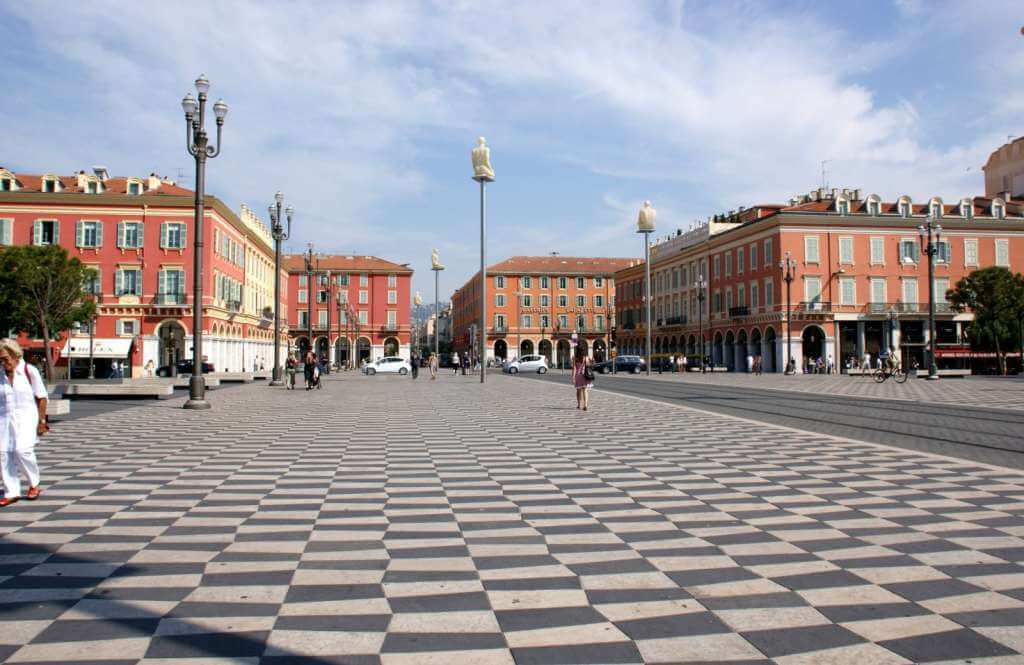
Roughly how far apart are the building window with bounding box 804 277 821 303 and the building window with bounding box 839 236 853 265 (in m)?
2.65

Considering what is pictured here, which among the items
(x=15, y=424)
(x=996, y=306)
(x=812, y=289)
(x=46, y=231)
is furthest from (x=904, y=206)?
(x=15, y=424)

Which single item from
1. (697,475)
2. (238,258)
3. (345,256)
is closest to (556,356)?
(345,256)

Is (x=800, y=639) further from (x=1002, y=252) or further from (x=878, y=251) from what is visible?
(x=1002, y=252)

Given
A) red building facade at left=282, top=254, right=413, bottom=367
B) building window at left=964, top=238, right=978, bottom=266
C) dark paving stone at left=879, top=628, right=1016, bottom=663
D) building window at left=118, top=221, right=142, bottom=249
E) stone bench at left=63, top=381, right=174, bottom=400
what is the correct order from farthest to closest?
red building facade at left=282, top=254, right=413, bottom=367
building window at left=964, top=238, right=978, bottom=266
building window at left=118, top=221, right=142, bottom=249
stone bench at left=63, top=381, right=174, bottom=400
dark paving stone at left=879, top=628, right=1016, bottom=663

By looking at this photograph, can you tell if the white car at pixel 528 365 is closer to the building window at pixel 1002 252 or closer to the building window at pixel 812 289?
the building window at pixel 812 289

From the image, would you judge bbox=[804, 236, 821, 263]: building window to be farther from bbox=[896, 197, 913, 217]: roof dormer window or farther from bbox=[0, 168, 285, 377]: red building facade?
bbox=[0, 168, 285, 377]: red building facade

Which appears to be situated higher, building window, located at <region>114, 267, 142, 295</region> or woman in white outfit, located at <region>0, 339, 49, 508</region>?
building window, located at <region>114, 267, 142, 295</region>

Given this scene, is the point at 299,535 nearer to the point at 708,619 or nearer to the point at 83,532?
the point at 83,532

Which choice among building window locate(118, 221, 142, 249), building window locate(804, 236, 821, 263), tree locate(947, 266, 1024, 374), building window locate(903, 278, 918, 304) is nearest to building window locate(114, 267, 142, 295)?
building window locate(118, 221, 142, 249)

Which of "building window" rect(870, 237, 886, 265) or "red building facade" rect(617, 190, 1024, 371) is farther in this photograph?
"building window" rect(870, 237, 886, 265)

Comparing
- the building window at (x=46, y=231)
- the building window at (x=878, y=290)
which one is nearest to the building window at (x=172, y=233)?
the building window at (x=46, y=231)

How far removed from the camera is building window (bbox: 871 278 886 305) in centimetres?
6369

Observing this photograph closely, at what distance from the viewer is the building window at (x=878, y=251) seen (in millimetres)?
63781

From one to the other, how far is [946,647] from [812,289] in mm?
62810
